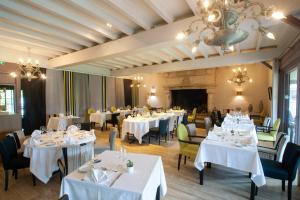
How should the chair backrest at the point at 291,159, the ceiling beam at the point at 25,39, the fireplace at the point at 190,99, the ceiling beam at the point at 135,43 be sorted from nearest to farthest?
the chair backrest at the point at 291,159 < the ceiling beam at the point at 135,43 < the ceiling beam at the point at 25,39 < the fireplace at the point at 190,99

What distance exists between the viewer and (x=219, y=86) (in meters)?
10.3

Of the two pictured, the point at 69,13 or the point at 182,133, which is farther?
the point at 182,133

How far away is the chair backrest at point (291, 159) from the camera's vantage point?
2.51m

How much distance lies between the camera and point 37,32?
14.5 feet

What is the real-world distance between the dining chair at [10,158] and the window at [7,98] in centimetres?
401

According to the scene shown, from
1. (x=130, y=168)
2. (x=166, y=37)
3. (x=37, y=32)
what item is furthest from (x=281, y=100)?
(x=37, y=32)

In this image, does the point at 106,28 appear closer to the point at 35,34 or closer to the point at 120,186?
the point at 35,34

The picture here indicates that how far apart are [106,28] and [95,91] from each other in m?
6.02

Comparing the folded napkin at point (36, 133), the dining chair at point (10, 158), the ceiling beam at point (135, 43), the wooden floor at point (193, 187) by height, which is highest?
the ceiling beam at point (135, 43)

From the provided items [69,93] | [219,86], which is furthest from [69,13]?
[219,86]

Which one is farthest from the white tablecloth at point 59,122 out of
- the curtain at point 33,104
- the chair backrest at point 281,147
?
the chair backrest at point 281,147

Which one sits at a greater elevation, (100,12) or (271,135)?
(100,12)

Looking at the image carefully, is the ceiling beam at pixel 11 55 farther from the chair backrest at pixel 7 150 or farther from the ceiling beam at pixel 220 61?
the ceiling beam at pixel 220 61

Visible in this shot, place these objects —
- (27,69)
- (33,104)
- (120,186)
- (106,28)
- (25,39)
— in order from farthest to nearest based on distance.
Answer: (33,104) < (27,69) < (25,39) < (106,28) < (120,186)
